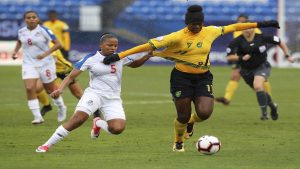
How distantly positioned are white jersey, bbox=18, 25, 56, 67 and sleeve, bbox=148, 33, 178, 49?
5.42 metres

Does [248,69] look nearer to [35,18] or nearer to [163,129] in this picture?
[163,129]

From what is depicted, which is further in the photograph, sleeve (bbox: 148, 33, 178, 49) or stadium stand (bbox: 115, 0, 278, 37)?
stadium stand (bbox: 115, 0, 278, 37)

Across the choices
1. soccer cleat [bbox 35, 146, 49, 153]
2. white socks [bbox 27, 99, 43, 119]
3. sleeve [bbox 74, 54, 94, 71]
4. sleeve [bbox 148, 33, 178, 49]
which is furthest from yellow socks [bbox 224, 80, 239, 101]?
soccer cleat [bbox 35, 146, 49, 153]

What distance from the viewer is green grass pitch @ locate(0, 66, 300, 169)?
12.0 m

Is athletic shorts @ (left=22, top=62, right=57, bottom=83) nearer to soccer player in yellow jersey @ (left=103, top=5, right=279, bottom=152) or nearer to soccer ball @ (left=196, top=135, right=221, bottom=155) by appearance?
soccer player in yellow jersey @ (left=103, top=5, right=279, bottom=152)

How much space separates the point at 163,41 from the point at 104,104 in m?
1.34

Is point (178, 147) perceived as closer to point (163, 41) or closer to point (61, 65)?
point (163, 41)

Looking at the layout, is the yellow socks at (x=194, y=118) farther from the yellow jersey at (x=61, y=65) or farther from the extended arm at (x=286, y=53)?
the yellow jersey at (x=61, y=65)

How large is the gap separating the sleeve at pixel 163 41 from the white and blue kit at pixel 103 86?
2.02 feet

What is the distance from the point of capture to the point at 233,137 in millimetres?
15531

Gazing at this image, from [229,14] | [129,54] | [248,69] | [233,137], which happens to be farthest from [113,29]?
[129,54]

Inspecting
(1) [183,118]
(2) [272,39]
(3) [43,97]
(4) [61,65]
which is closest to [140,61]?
(1) [183,118]

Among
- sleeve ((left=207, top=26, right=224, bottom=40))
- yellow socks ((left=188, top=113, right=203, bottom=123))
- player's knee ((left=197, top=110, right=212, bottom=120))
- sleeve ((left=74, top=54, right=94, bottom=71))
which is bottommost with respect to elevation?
yellow socks ((left=188, top=113, right=203, bottom=123))

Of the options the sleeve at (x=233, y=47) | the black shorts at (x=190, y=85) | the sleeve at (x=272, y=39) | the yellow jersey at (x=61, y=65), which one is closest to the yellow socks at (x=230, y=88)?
the sleeve at (x=233, y=47)
